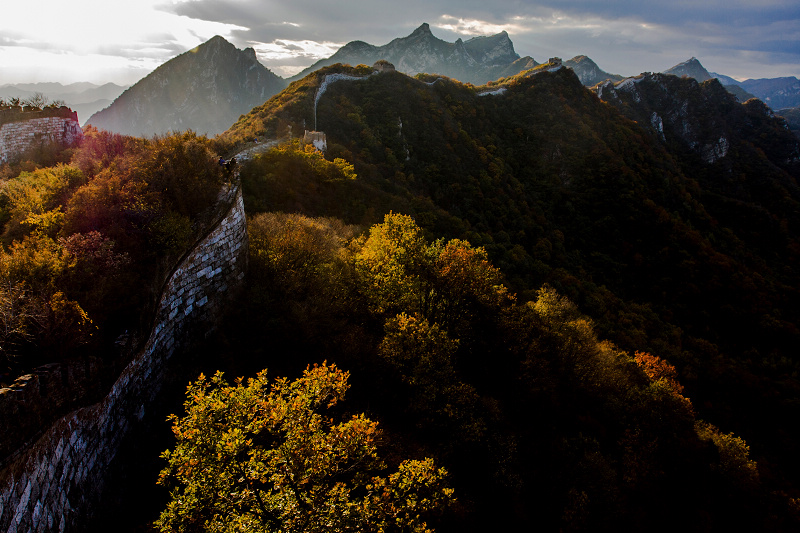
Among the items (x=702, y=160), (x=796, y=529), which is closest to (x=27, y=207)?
(x=796, y=529)

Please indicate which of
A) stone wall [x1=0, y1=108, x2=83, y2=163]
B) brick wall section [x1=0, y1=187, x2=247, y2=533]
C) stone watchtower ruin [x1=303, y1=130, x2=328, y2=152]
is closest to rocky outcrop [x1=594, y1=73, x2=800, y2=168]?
stone watchtower ruin [x1=303, y1=130, x2=328, y2=152]

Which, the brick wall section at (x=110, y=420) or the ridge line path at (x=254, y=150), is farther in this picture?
the ridge line path at (x=254, y=150)

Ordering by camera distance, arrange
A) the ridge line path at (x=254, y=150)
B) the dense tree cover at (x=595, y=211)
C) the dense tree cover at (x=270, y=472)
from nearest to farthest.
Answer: the dense tree cover at (x=270, y=472)
the ridge line path at (x=254, y=150)
the dense tree cover at (x=595, y=211)

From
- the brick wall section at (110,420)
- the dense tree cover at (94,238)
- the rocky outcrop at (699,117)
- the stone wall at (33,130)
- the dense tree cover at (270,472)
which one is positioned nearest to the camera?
the brick wall section at (110,420)

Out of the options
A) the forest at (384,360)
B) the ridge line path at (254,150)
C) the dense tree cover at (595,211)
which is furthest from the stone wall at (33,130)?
the dense tree cover at (595,211)

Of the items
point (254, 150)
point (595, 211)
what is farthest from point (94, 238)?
point (595, 211)

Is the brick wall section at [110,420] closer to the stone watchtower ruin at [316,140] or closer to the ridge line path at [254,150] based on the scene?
the ridge line path at [254,150]

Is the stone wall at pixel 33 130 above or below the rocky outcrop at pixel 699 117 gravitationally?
below
